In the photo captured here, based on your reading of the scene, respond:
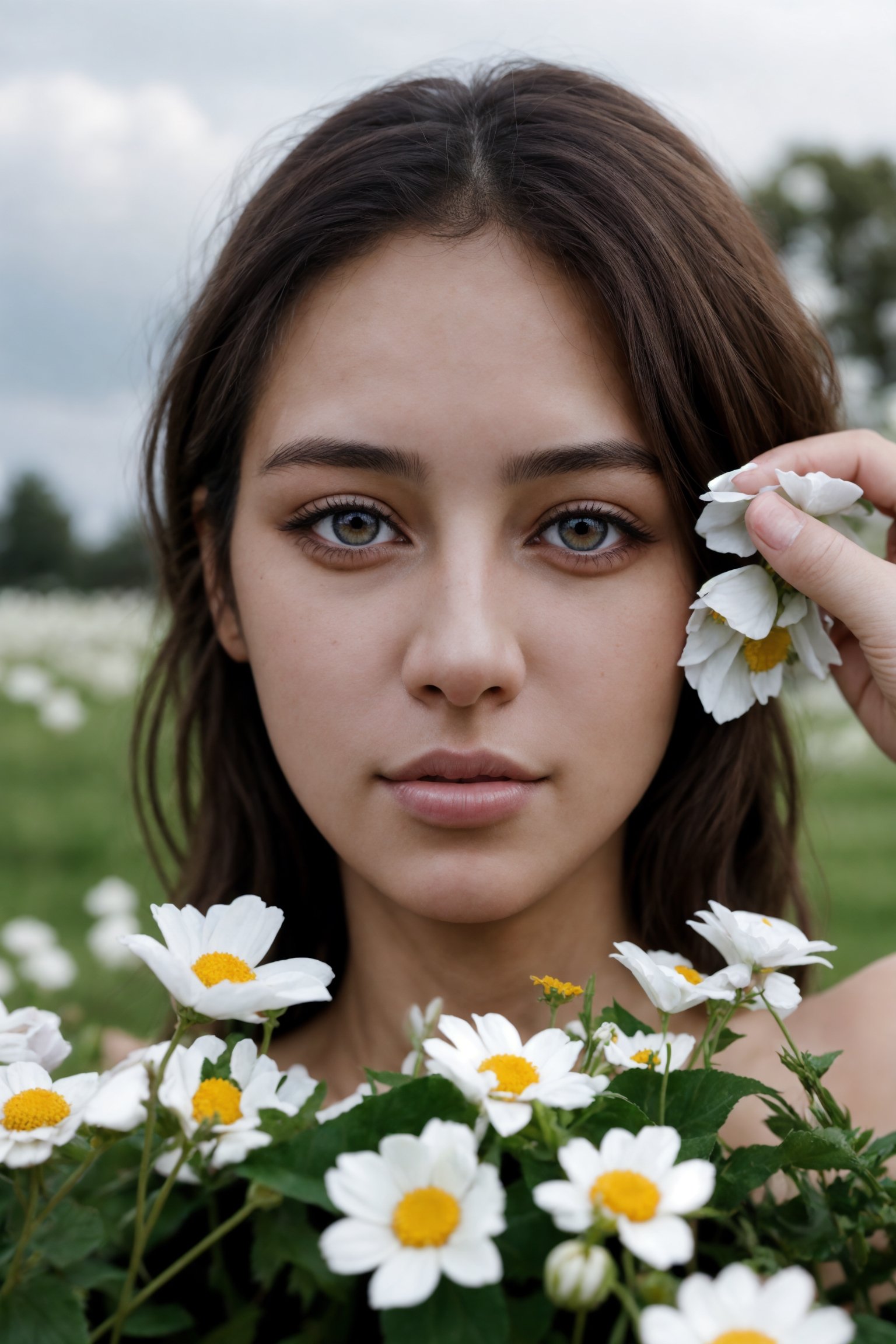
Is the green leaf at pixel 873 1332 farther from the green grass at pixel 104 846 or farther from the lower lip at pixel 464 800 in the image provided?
the green grass at pixel 104 846

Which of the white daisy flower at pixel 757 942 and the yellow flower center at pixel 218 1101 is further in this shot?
the white daisy flower at pixel 757 942

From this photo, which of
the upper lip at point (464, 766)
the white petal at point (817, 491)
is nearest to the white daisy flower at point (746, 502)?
the white petal at point (817, 491)

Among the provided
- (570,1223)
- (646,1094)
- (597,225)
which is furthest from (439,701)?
(570,1223)

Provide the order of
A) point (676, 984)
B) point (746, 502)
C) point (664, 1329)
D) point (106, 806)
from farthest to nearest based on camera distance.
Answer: point (106, 806)
point (746, 502)
point (676, 984)
point (664, 1329)

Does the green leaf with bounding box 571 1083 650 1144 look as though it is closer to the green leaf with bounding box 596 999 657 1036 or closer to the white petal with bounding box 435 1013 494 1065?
the white petal with bounding box 435 1013 494 1065

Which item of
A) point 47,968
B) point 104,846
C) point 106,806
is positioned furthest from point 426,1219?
point 106,806

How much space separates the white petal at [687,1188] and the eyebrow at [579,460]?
3.40 ft

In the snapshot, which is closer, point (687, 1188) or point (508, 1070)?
point (687, 1188)

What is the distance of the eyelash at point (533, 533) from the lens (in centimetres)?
176

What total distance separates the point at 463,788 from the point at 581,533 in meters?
0.42

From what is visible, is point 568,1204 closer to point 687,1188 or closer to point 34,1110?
point 687,1188

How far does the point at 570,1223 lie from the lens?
2.59 feet

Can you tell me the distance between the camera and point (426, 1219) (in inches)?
31.9

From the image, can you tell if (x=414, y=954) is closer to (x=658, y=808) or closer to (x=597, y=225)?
(x=658, y=808)
